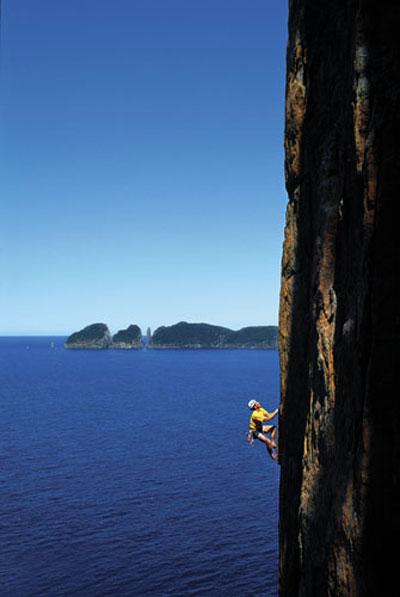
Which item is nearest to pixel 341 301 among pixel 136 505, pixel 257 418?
pixel 257 418

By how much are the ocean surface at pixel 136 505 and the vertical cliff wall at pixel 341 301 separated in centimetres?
2575

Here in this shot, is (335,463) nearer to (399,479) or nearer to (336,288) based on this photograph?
(399,479)

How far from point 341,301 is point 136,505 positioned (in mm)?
42077

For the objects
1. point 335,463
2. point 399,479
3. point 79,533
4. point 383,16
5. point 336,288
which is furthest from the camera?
point 79,533

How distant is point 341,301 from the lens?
9.93 metres

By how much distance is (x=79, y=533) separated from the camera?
4175cm

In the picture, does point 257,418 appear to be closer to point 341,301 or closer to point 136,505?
point 341,301

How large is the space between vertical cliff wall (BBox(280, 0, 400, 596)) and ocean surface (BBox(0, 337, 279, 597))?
25750 mm

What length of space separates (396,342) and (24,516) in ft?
142

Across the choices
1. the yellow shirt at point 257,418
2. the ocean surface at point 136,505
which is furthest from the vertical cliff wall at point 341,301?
the ocean surface at point 136,505

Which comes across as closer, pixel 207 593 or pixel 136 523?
pixel 207 593

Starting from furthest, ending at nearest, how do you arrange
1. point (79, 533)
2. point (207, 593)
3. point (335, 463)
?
point (79, 533), point (207, 593), point (335, 463)

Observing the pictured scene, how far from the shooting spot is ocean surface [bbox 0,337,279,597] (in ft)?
117

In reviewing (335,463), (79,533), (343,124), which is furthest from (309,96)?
(79,533)
